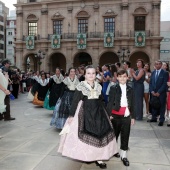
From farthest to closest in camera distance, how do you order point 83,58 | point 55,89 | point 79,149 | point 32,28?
point 83,58, point 32,28, point 55,89, point 79,149

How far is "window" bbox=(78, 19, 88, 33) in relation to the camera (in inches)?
1264

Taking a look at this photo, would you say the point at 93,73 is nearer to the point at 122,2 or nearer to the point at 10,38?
the point at 122,2

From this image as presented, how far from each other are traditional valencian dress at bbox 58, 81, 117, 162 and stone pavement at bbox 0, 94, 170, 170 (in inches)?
13.7

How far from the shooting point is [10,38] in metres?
65.7

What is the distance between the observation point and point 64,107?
655 cm

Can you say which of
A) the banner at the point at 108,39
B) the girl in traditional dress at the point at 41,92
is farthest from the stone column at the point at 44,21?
the girl in traditional dress at the point at 41,92

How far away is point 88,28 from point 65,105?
26.5 meters

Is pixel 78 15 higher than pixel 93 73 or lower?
higher

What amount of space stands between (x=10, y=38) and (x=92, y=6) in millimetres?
39555

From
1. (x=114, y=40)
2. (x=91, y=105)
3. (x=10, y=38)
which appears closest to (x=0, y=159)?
(x=91, y=105)

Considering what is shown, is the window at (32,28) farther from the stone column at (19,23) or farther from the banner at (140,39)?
the banner at (140,39)

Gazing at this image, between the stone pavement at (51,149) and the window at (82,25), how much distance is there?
26320mm

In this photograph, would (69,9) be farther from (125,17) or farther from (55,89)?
(55,89)

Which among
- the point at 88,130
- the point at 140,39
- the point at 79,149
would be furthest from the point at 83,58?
the point at 79,149
